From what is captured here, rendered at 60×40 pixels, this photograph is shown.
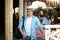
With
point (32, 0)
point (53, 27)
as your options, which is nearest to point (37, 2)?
point (32, 0)

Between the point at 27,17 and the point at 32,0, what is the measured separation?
315mm

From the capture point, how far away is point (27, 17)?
6.74 m

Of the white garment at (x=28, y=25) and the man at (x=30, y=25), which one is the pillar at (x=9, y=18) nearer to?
the man at (x=30, y=25)

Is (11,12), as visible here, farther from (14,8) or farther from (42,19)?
(42,19)

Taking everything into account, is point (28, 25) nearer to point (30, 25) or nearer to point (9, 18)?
point (30, 25)

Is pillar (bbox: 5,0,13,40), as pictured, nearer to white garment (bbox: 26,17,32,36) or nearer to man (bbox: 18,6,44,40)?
man (bbox: 18,6,44,40)

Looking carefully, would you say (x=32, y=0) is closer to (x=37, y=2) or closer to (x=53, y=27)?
(x=37, y=2)

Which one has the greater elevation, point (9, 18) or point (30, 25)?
point (9, 18)

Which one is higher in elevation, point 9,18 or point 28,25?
point 9,18

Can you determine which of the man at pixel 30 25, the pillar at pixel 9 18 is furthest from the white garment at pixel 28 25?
the pillar at pixel 9 18

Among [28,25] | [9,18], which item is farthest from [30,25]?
[9,18]

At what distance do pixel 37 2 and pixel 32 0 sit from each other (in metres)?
0.10

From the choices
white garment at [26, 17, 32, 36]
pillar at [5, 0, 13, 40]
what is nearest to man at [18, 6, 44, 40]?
white garment at [26, 17, 32, 36]

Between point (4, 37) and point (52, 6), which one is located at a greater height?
point (52, 6)
